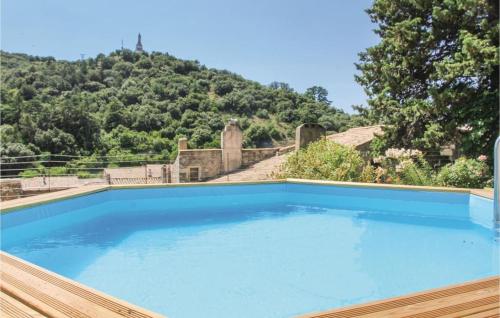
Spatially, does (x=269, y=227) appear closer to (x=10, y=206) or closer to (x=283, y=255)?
(x=283, y=255)

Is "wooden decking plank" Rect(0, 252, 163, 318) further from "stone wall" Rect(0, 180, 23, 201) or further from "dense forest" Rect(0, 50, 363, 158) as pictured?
"dense forest" Rect(0, 50, 363, 158)

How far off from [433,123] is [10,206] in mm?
8942

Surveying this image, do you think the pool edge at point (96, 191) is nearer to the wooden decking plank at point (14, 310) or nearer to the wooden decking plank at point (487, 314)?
the wooden decking plank at point (14, 310)

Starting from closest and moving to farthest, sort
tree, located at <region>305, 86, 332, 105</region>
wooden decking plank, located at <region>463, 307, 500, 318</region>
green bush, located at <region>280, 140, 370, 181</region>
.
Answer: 1. wooden decking plank, located at <region>463, 307, 500, 318</region>
2. green bush, located at <region>280, 140, 370, 181</region>
3. tree, located at <region>305, 86, 332, 105</region>

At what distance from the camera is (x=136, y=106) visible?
46.8 metres

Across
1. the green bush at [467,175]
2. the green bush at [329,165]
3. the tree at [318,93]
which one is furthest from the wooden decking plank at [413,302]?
the tree at [318,93]

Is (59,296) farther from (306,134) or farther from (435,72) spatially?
(306,134)

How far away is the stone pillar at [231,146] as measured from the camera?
13.6 m

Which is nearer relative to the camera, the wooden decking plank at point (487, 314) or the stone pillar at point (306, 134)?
the wooden decking plank at point (487, 314)

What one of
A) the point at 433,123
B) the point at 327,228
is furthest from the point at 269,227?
the point at 433,123

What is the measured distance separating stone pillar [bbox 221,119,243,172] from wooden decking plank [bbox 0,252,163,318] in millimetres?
11252

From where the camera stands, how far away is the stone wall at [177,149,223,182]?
12.7 metres

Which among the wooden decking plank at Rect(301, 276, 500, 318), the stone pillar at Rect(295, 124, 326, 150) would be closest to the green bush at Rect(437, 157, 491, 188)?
the stone pillar at Rect(295, 124, 326, 150)

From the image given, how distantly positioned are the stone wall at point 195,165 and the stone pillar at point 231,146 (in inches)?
18.4
